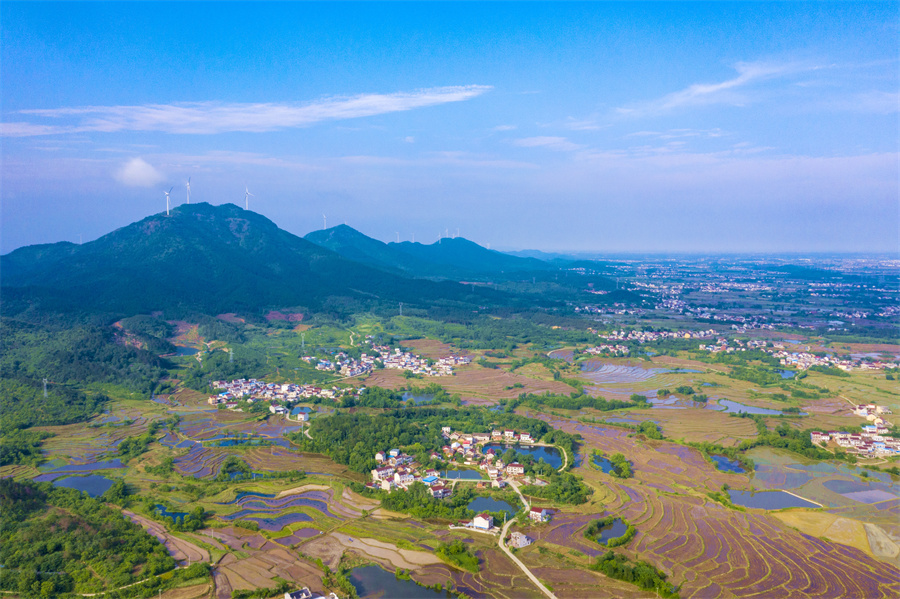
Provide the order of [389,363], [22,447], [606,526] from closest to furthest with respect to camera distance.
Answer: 1. [606,526]
2. [22,447]
3. [389,363]

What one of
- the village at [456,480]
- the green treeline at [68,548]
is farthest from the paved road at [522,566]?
the green treeline at [68,548]

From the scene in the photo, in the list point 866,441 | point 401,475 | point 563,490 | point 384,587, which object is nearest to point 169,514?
point 401,475

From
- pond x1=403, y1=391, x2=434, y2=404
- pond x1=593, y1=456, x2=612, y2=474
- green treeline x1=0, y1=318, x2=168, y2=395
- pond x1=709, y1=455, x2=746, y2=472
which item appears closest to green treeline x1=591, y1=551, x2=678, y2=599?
pond x1=593, y1=456, x2=612, y2=474

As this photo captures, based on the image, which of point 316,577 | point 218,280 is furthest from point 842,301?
point 316,577

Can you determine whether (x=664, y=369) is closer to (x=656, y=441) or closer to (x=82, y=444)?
(x=656, y=441)

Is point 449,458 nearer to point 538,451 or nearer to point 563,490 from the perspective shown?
point 538,451

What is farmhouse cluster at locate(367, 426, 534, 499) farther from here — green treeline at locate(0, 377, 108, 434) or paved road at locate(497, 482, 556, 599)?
green treeline at locate(0, 377, 108, 434)
